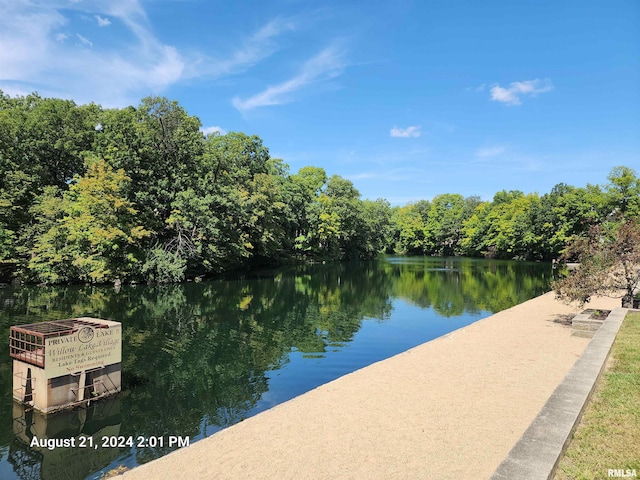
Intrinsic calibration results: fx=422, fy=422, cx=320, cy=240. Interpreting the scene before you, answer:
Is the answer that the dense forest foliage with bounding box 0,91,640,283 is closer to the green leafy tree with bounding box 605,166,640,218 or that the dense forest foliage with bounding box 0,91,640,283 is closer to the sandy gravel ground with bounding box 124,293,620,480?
the sandy gravel ground with bounding box 124,293,620,480

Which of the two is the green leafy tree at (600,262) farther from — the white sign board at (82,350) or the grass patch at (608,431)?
the white sign board at (82,350)

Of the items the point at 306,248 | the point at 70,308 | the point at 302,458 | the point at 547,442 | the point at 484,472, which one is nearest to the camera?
the point at 547,442

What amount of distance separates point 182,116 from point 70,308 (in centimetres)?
2123

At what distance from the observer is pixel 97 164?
1219 inches

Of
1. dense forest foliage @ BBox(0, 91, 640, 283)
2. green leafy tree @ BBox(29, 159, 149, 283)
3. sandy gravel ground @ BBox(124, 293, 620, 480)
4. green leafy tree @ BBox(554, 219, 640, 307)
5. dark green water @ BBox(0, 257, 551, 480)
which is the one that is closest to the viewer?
sandy gravel ground @ BBox(124, 293, 620, 480)

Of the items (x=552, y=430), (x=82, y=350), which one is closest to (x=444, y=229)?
(x=82, y=350)

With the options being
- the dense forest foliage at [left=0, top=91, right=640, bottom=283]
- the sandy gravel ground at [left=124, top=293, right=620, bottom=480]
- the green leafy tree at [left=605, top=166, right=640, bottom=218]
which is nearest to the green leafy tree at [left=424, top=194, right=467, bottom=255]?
the green leafy tree at [left=605, top=166, right=640, bottom=218]

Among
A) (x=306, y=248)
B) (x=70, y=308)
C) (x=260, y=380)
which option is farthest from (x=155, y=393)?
(x=306, y=248)

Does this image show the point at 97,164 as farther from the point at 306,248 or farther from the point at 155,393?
the point at 306,248

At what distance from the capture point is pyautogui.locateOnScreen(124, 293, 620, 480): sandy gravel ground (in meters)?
5.62

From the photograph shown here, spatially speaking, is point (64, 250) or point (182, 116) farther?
point (182, 116)

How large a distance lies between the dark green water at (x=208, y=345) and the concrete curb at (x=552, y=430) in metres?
5.66

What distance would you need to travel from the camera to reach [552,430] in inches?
199

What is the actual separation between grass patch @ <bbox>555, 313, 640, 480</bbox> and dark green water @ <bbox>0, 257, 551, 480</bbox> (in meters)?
6.13
